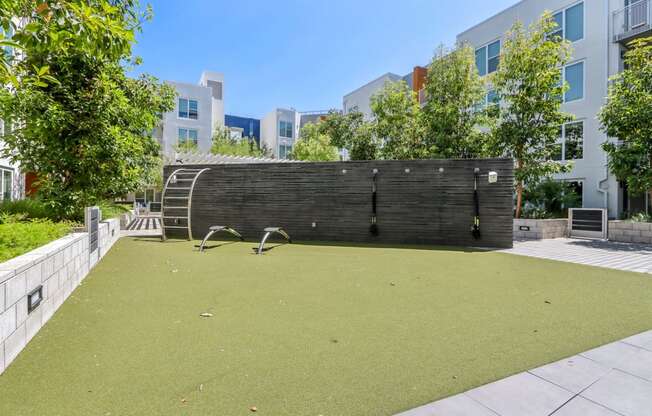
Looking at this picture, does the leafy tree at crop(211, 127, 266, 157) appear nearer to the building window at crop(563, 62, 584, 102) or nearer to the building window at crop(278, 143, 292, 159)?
the building window at crop(278, 143, 292, 159)

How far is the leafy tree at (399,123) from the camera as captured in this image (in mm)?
13039

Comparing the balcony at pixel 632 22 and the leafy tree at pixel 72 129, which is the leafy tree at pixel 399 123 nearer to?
the balcony at pixel 632 22

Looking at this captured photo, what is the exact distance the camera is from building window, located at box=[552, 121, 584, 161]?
12820 mm

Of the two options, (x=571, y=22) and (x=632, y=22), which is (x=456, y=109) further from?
(x=632, y=22)

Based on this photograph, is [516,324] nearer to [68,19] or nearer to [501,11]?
[68,19]

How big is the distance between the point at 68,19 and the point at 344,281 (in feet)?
13.5

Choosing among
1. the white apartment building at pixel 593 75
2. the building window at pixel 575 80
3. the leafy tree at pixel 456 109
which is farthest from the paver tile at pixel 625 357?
the building window at pixel 575 80

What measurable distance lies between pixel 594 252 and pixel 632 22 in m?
9.87

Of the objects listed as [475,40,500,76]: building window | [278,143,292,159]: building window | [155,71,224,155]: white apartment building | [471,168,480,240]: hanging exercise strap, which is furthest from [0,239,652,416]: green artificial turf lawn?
[278,143,292,159]: building window

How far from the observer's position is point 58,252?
338 centimetres

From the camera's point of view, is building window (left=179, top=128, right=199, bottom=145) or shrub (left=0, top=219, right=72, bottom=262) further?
building window (left=179, top=128, right=199, bottom=145)

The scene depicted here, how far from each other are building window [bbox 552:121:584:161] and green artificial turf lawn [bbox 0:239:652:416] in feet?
31.2

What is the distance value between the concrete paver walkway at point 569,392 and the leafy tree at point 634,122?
9196 mm

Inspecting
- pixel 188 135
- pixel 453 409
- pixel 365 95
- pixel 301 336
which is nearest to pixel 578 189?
pixel 301 336
